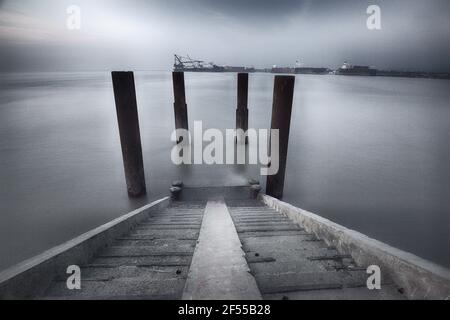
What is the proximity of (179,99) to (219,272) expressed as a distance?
305 inches

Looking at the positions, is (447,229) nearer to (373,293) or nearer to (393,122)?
(373,293)

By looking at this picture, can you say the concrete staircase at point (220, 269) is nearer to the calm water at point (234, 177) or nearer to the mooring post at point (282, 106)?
the mooring post at point (282, 106)

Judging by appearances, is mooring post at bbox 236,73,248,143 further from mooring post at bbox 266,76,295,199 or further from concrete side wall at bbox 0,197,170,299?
concrete side wall at bbox 0,197,170,299

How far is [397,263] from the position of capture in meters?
1.73

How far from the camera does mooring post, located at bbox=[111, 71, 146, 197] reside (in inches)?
194

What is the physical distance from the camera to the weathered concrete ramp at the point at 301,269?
1.63 metres

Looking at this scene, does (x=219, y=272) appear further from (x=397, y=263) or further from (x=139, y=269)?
(x=397, y=263)

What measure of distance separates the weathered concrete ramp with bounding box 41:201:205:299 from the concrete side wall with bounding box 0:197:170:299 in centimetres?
7

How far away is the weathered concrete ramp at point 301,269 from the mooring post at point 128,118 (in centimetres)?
327

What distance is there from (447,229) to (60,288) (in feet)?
22.5

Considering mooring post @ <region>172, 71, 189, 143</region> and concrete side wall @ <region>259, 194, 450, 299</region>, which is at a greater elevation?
mooring post @ <region>172, 71, 189, 143</region>

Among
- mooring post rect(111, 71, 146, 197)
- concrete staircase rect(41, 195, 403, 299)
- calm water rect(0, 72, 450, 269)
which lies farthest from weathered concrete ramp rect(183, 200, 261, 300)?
calm water rect(0, 72, 450, 269)

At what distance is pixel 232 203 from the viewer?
541 cm

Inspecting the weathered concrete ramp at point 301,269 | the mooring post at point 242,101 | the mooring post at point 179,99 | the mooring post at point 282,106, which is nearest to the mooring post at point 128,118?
the mooring post at point 282,106
